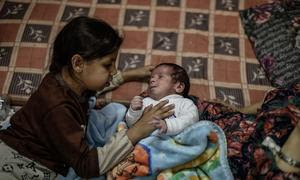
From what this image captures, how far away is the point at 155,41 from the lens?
204 cm

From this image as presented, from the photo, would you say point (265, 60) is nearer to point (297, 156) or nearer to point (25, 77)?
point (297, 156)

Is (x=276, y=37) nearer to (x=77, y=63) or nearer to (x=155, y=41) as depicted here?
(x=155, y=41)

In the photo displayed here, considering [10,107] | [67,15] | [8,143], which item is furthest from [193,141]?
[67,15]

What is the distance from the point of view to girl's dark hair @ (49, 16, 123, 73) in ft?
4.33

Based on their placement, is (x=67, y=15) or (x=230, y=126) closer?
(x=230, y=126)

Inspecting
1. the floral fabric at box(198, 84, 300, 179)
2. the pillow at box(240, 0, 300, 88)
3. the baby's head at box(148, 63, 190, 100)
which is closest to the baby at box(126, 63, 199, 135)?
the baby's head at box(148, 63, 190, 100)

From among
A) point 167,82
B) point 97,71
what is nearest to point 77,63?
point 97,71

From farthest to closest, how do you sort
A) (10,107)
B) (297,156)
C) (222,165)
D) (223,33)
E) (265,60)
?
(223,33) < (265,60) < (10,107) < (222,165) < (297,156)

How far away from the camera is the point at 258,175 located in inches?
49.8

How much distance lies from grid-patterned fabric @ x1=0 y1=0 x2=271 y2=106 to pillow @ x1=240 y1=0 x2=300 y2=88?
1.8 inches

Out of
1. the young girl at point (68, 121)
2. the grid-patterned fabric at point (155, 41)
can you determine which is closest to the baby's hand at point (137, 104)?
the young girl at point (68, 121)

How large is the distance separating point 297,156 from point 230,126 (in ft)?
1.27

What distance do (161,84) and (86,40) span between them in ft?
1.36

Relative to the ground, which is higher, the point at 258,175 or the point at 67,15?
the point at 67,15
